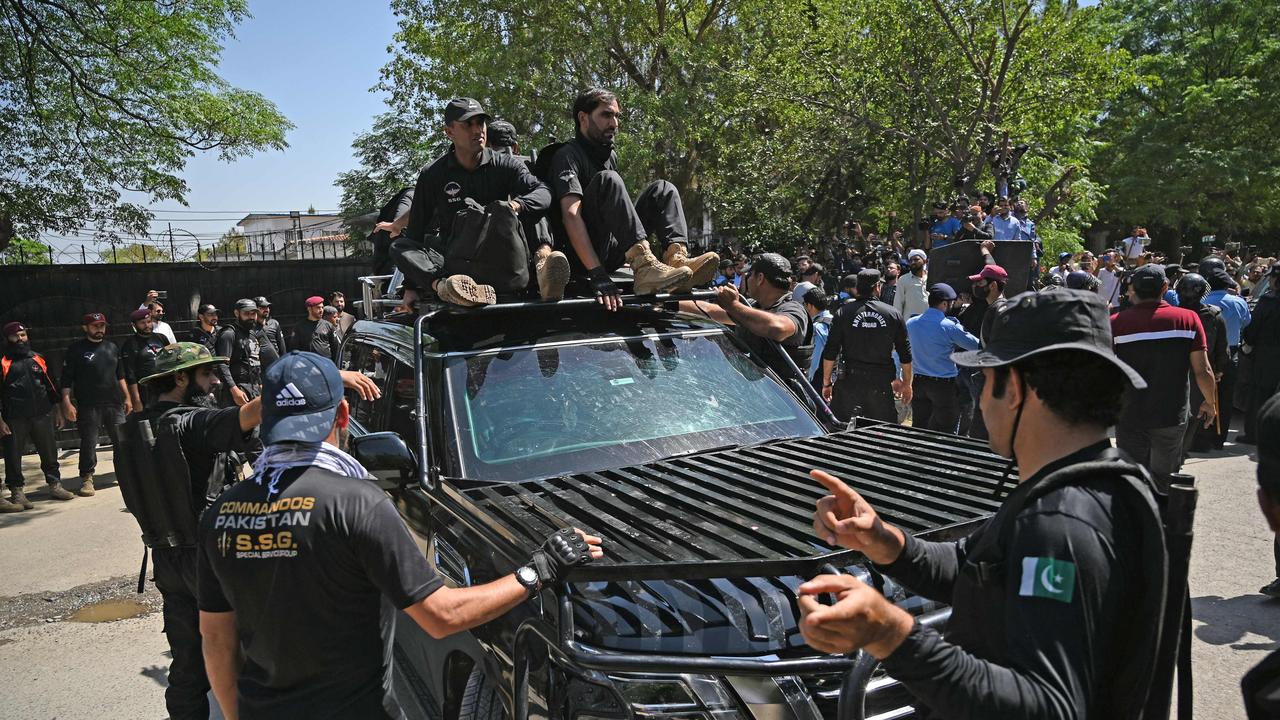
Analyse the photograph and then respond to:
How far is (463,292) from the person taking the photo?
12.8ft

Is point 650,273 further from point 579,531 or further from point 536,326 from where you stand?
point 579,531

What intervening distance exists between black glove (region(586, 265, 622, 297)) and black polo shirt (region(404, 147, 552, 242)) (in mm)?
734

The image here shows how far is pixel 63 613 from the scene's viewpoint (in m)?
5.91

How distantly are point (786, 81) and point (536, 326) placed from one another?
51.9 feet

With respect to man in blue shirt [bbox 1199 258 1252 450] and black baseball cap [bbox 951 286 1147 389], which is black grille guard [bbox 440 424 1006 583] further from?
man in blue shirt [bbox 1199 258 1252 450]

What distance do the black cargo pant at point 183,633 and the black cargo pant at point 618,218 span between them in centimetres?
249

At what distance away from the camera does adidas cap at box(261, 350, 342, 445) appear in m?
2.36

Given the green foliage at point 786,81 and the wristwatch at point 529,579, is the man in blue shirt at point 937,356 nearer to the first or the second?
the wristwatch at point 529,579

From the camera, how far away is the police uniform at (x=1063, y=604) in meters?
1.45

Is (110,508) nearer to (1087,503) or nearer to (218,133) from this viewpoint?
(218,133)

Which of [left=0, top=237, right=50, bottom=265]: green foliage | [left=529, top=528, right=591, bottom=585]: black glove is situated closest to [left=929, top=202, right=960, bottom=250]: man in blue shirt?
[left=529, top=528, right=591, bottom=585]: black glove

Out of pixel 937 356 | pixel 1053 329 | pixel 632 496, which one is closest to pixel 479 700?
pixel 632 496

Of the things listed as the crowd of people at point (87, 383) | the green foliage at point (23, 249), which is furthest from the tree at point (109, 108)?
the crowd of people at point (87, 383)

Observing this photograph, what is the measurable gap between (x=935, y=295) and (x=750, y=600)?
567 cm
